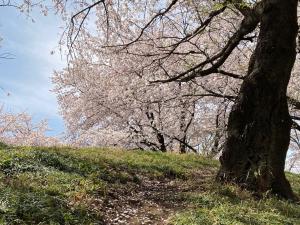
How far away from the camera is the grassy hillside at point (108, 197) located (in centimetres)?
720

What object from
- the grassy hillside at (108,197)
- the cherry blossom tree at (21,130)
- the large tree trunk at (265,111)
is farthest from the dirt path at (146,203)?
the cherry blossom tree at (21,130)

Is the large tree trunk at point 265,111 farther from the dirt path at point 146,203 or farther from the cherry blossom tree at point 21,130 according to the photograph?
the cherry blossom tree at point 21,130

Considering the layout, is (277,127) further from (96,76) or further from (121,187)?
(96,76)

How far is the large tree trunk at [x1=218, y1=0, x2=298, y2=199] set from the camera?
10984 mm

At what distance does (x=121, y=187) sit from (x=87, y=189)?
1998 millimetres

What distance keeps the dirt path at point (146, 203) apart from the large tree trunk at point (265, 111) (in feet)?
4.33

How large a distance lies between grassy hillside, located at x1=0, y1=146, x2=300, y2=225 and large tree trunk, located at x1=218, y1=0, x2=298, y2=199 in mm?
828

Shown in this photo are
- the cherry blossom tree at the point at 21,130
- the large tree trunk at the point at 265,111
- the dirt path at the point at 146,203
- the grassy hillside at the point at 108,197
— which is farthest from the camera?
the cherry blossom tree at the point at 21,130

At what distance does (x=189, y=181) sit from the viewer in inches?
501

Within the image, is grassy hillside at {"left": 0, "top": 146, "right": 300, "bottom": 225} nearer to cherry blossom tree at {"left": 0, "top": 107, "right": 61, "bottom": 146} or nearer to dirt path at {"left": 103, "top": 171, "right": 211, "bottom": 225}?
dirt path at {"left": 103, "top": 171, "right": 211, "bottom": 225}

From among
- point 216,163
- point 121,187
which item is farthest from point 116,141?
point 121,187

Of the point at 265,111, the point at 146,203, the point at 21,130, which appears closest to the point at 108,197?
the point at 146,203

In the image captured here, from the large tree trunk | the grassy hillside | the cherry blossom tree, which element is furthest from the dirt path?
the cherry blossom tree

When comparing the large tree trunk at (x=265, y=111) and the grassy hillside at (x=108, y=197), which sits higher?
the large tree trunk at (x=265, y=111)
